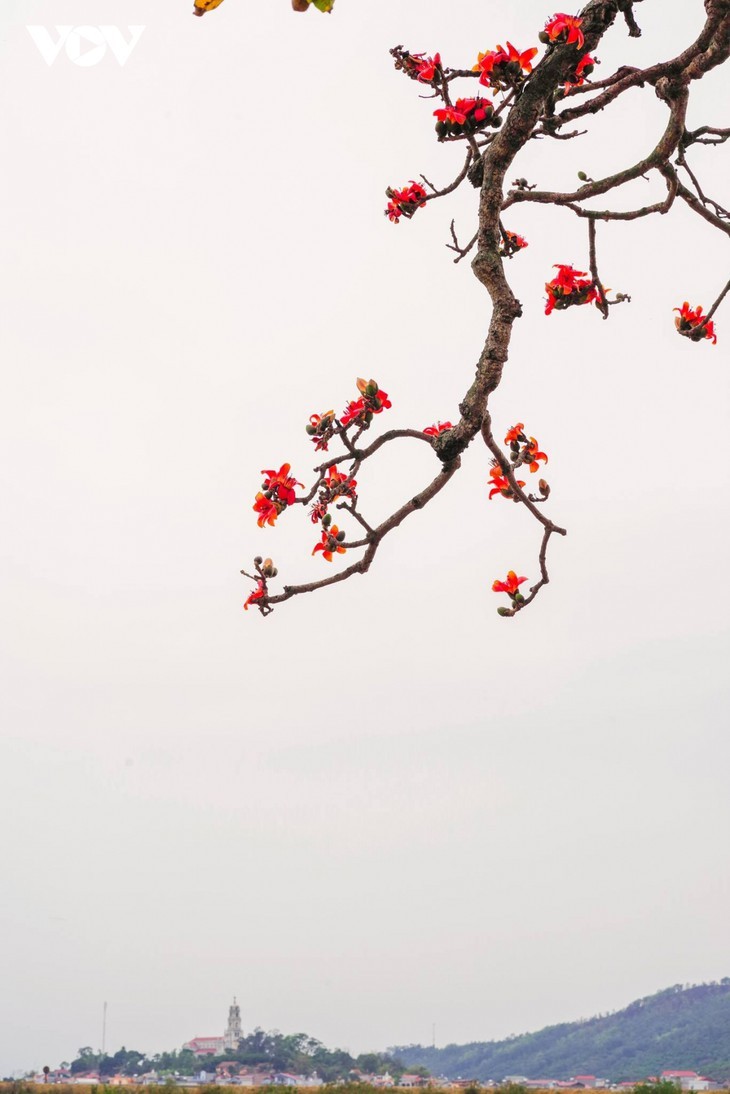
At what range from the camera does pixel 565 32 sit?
245 cm

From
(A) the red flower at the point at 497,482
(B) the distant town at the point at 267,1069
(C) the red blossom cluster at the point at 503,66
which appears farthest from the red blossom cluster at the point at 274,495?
(B) the distant town at the point at 267,1069

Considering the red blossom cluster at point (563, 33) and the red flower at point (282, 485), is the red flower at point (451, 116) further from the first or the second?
the red flower at point (282, 485)

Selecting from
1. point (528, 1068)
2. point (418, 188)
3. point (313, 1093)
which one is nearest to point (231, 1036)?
point (528, 1068)

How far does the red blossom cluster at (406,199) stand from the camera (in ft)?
10.8

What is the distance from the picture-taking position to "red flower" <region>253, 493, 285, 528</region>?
10.2ft

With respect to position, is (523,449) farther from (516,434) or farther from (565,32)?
(565,32)

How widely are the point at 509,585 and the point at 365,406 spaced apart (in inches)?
23.5

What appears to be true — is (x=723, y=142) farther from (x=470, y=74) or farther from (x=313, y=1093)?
(x=313, y=1093)

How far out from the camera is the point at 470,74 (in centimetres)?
264

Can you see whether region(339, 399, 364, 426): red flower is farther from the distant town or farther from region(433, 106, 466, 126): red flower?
the distant town

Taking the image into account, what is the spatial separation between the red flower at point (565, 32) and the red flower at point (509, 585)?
1286 mm

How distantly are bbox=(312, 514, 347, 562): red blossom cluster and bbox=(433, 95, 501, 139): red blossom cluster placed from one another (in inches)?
36.3

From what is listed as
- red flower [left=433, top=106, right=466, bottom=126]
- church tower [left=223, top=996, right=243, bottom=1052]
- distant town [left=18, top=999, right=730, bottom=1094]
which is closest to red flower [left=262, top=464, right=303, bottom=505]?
red flower [left=433, top=106, right=466, bottom=126]

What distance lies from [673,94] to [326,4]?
150cm
